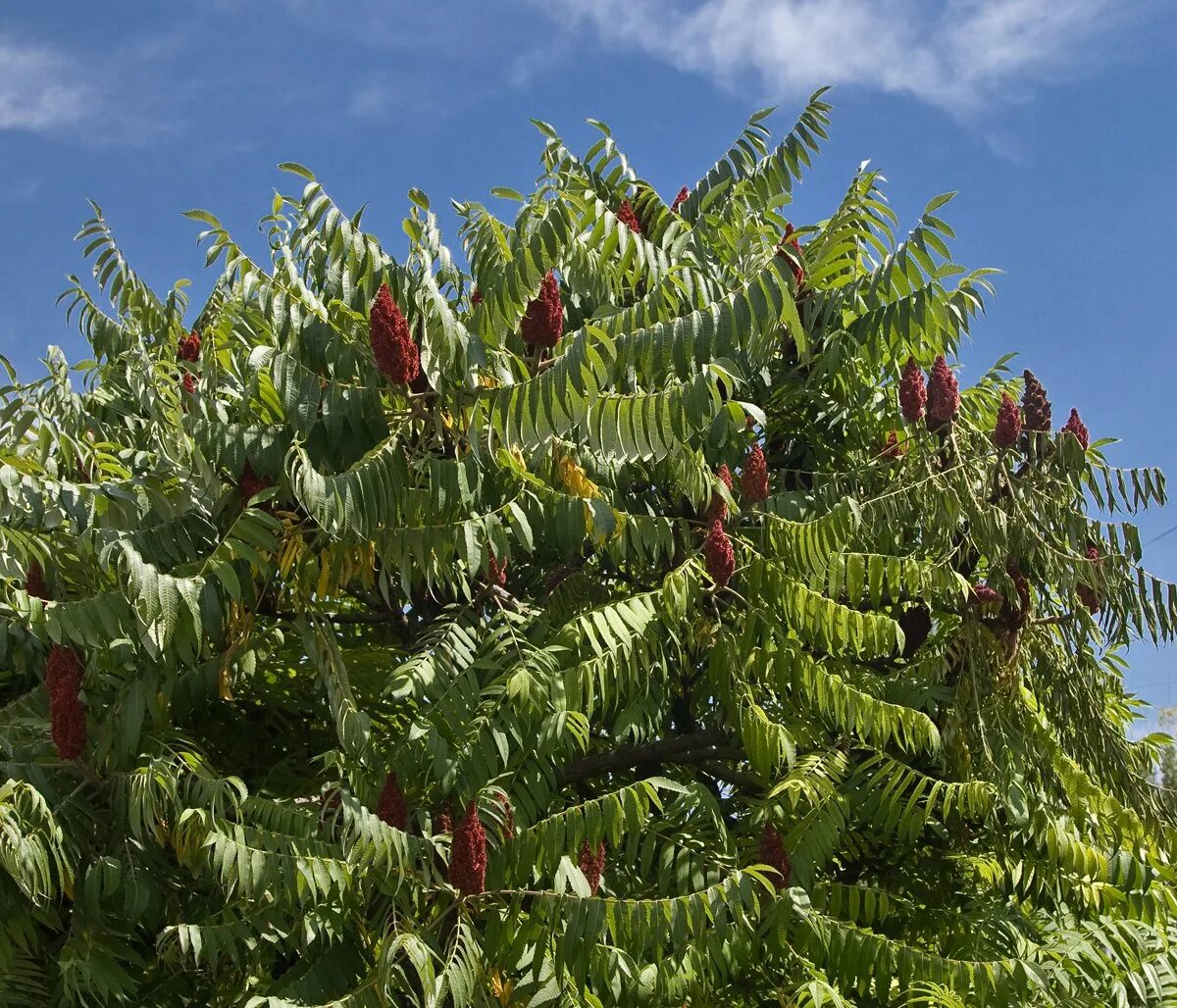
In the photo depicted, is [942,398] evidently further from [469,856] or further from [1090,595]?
[469,856]

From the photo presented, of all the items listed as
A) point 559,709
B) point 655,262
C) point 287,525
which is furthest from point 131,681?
point 655,262

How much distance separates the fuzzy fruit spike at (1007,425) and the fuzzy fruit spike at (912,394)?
1.20 ft

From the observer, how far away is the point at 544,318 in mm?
5617

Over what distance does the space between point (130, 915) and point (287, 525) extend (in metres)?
1.60

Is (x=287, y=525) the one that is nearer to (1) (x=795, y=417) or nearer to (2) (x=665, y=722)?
(2) (x=665, y=722)

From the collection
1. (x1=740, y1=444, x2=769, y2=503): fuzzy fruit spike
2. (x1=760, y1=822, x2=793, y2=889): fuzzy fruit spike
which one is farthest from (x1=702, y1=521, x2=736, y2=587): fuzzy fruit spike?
(x1=760, y1=822, x2=793, y2=889): fuzzy fruit spike

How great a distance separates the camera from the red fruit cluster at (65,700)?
198 inches

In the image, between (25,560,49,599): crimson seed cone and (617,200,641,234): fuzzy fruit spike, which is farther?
(617,200,641,234): fuzzy fruit spike

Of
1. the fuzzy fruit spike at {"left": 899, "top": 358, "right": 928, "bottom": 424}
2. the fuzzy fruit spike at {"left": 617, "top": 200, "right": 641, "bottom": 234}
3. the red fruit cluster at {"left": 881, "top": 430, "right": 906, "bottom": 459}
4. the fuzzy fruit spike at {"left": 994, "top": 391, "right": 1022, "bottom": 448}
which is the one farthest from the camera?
the red fruit cluster at {"left": 881, "top": 430, "right": 906, "bottom": 459}

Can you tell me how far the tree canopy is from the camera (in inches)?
198

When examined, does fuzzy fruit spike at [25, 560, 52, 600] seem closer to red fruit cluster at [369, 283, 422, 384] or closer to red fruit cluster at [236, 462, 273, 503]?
red fruit cluster at [236, 462, 273, 503]

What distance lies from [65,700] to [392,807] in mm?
1241

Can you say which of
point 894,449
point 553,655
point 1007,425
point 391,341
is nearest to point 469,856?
point 553,655

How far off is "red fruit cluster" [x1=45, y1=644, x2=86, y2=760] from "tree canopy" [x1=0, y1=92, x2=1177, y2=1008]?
0.5 inches
